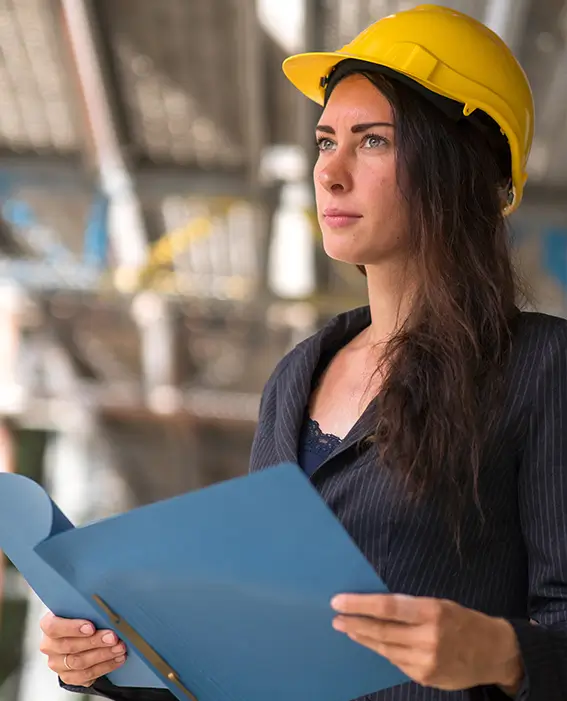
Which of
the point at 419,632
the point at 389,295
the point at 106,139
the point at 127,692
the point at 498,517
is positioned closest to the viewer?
the point at 419,632

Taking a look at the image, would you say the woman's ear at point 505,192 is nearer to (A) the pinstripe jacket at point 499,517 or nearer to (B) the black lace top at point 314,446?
(A) the pinstripe jacket at point 499,517

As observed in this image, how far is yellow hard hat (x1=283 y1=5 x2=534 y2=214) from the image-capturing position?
5.36 feet

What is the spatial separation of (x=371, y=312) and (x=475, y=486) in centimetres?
46

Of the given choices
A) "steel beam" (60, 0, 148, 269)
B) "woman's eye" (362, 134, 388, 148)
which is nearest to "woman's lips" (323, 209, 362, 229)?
"woman's eye" (362, 134, 388, 148)

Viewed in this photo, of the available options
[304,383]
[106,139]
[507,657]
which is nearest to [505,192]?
[304,383]

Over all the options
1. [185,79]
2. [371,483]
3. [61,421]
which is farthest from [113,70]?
[61,421]

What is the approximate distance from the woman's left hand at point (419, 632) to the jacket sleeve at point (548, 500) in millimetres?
149

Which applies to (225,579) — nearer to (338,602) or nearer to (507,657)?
(338,602)

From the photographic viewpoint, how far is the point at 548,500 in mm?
1386

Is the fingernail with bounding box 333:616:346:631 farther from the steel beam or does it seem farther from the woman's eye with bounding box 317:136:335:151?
the steel beam

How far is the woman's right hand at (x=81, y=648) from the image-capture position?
1467 mm

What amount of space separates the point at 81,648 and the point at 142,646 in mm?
188

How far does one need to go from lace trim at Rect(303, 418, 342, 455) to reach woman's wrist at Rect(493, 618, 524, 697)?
432mm

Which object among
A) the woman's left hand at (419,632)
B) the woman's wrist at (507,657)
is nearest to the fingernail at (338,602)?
the woman's left hand at (419,632)
